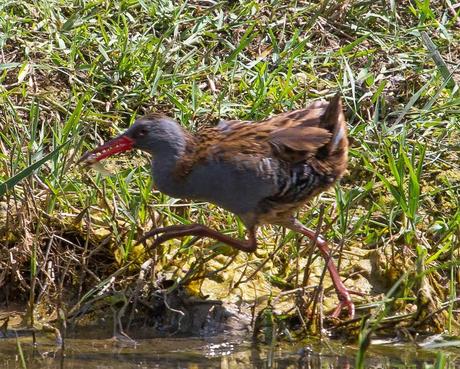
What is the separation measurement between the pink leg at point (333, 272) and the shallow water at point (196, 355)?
221mm

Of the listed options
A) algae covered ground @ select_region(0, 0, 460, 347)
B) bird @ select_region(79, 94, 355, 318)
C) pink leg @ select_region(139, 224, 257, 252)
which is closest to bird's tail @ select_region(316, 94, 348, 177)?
bird @ select_region(79, 94, 355, 318)

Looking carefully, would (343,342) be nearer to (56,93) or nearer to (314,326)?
(314,326)

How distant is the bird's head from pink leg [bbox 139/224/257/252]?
39cm

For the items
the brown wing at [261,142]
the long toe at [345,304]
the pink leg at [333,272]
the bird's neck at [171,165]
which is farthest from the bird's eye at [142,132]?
the long toe at [345,304]

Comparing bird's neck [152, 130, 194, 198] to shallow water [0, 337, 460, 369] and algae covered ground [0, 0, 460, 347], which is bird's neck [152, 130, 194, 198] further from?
shallow water [0, 337, 460, 369]

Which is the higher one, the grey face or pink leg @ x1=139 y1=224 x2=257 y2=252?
the grey face

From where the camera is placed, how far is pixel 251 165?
237 inches

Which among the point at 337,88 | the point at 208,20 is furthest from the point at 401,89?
the point at 208,20

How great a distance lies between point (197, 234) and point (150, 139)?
54cm

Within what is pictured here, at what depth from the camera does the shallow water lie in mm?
5656

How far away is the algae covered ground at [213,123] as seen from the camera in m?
6.11

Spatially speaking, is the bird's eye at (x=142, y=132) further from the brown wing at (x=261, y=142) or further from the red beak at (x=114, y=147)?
the brown wing at (x=261, y=142)

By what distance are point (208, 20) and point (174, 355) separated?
114 inches

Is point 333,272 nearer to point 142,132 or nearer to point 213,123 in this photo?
point 142,132
